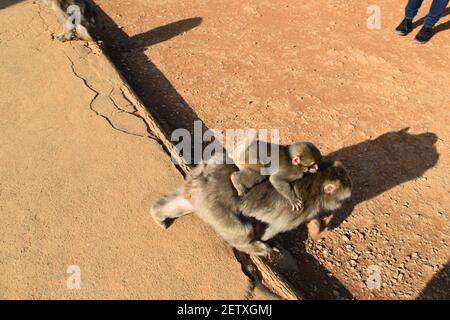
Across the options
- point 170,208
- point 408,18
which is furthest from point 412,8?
point 170,208

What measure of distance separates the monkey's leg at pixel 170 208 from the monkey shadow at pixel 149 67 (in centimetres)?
153

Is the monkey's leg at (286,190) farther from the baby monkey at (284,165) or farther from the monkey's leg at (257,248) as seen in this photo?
the monkey's leg at (257,248)

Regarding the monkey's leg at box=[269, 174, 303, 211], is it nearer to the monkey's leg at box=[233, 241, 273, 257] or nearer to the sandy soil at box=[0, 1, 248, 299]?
the monkey's leg at box=[233, 241, 273, 257]

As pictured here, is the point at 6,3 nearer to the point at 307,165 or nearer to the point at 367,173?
the point at 307,165

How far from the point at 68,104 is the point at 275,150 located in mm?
3554

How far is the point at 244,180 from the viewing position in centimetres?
443

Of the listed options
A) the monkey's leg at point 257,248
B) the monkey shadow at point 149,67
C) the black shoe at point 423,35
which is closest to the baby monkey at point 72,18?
the monkey shadow at point 149,67

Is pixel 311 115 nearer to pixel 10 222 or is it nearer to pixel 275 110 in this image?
pixel 275 110

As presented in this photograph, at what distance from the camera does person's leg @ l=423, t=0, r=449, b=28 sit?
8.06m

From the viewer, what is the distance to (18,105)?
6504mm

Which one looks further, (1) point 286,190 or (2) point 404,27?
(2) point 404,27

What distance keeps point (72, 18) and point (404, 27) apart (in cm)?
628

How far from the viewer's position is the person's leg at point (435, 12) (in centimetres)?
806

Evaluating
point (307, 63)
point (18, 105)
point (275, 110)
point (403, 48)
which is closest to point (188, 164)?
point (275, 110)
